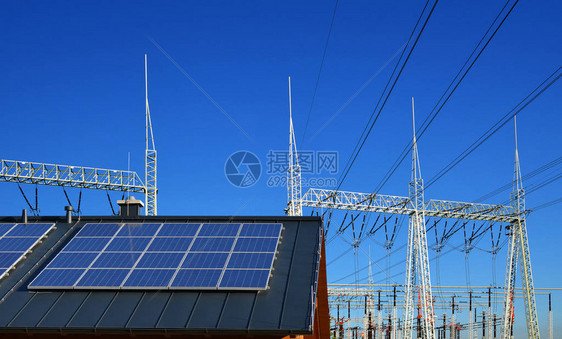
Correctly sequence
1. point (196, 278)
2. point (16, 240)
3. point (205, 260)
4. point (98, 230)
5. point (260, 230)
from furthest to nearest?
1. point (98, 230)
2. point (16, 240)
3. point (260, 230)
4. point (205, 260)
5. point (196, 278)

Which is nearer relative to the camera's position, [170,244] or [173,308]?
[173,308]

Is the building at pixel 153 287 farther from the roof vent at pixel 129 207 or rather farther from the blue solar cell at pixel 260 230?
the roof vent at pixel 129 207

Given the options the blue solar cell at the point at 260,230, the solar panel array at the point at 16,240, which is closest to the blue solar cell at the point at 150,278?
the blue solar cell at the point at 260,230

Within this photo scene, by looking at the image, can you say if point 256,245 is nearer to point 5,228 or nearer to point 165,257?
point 165,257

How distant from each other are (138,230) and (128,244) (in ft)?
3.94

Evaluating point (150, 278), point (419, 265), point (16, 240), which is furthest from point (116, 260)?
point (419, 265)

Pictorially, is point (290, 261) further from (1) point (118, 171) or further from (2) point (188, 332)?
(1) point (118, 171)

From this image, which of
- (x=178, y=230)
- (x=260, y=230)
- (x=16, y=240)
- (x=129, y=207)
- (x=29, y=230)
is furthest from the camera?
(x=129, y=207)

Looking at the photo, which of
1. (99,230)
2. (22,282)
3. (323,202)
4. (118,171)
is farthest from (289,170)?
(22,282)

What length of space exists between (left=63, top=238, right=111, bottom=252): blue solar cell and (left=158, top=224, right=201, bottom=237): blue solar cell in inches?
83.2

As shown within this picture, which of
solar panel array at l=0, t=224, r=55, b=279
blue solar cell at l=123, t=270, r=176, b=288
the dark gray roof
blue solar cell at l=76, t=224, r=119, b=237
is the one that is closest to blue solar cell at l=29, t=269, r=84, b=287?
the dark gray roof

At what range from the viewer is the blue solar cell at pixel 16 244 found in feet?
75.3

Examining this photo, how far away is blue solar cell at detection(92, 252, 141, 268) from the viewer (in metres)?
21.4

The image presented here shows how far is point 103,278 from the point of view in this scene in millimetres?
20578
